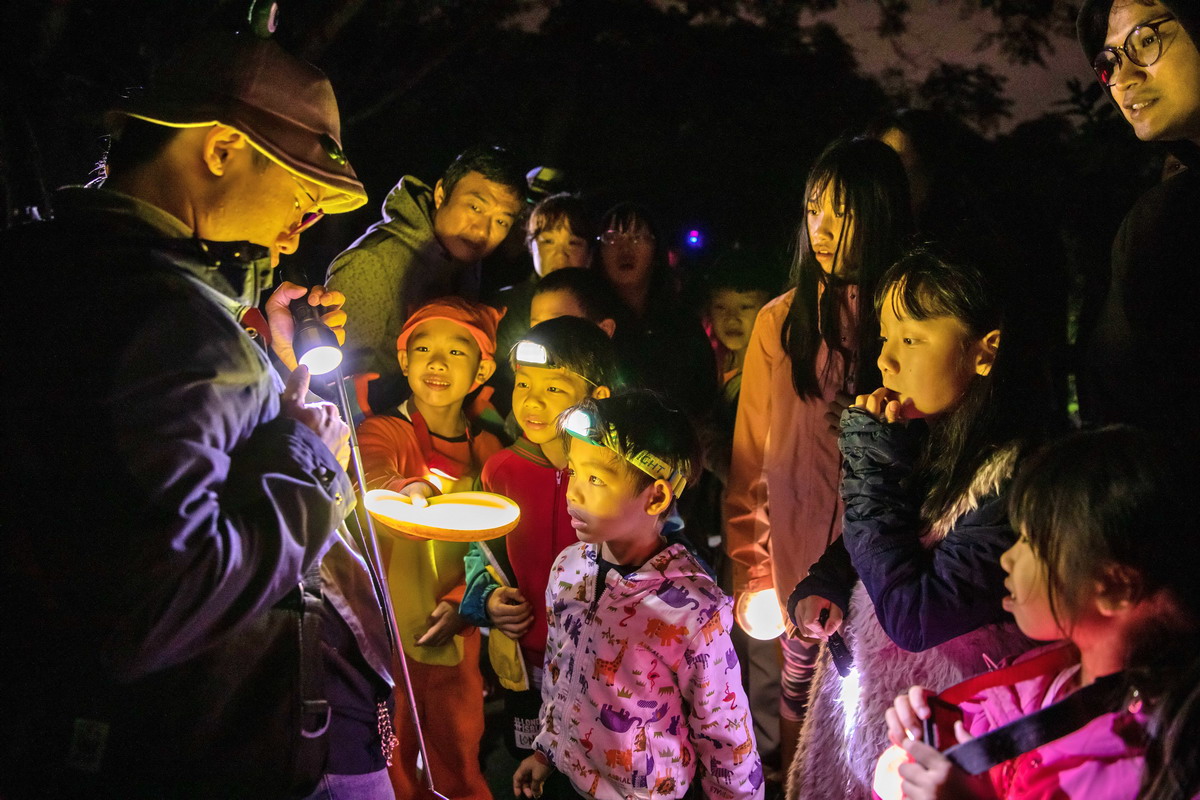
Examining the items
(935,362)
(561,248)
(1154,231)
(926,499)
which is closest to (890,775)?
(926,499)

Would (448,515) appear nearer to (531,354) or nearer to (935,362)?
(531,354)

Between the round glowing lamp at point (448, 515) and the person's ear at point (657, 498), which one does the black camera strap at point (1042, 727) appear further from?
the round glowing lamp at point (448, 515)

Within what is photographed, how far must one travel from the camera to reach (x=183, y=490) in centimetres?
157

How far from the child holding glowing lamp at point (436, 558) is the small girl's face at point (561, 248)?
97 centimetres

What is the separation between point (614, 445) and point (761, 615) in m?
0.93

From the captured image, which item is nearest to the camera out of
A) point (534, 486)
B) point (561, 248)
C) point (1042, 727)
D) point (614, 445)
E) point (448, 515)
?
→ point (1042, 727)

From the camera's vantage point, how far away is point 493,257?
5.84 metres

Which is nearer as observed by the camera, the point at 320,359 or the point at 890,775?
the point at 890,775

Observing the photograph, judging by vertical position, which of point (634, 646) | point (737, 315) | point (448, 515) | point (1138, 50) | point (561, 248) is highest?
point (1138, 50)

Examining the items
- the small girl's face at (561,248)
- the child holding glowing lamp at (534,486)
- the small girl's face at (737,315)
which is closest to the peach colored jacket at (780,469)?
the child holding glowing lamp at (534,486)

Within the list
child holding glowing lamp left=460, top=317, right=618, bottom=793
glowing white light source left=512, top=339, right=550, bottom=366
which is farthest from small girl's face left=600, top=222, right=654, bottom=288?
glowing white light source left=512, top=339, right=550, bottom=366

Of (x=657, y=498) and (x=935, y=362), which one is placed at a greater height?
(x=935, y=362)

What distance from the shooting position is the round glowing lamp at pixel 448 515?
2.71m

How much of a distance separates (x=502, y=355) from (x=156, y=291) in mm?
2973
